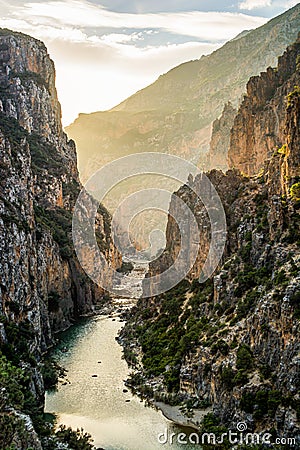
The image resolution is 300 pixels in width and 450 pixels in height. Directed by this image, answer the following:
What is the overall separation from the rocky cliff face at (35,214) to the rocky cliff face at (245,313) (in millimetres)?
A: 13744

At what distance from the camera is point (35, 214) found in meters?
99.2

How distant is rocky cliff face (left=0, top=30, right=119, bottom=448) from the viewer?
62344 millimetres

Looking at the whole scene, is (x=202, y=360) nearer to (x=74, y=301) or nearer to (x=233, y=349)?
(x=233, y=349)

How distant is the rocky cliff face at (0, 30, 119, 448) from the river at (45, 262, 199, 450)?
3.64m

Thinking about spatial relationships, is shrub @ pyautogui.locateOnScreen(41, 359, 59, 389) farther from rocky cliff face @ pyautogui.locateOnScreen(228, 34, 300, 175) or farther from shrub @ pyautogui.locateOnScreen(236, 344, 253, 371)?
rocky cliff face @ pyautogui.locateOnScreen(228, 34, 300, 175)

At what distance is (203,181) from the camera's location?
78.2 m

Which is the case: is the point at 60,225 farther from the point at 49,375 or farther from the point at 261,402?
the point at 261,402

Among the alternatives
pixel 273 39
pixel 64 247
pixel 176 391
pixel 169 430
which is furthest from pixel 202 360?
pixel 273 39

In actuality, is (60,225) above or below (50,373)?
above

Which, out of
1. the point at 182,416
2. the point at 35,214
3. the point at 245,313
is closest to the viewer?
the point at 182,416

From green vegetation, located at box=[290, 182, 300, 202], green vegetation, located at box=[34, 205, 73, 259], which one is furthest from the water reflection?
green vegetation, located at box=[34, 205, 73, 259]

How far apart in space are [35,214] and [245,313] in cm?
5418

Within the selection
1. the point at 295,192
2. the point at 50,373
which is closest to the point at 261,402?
the point at 295,192

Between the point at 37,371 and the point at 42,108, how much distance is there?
292ft
